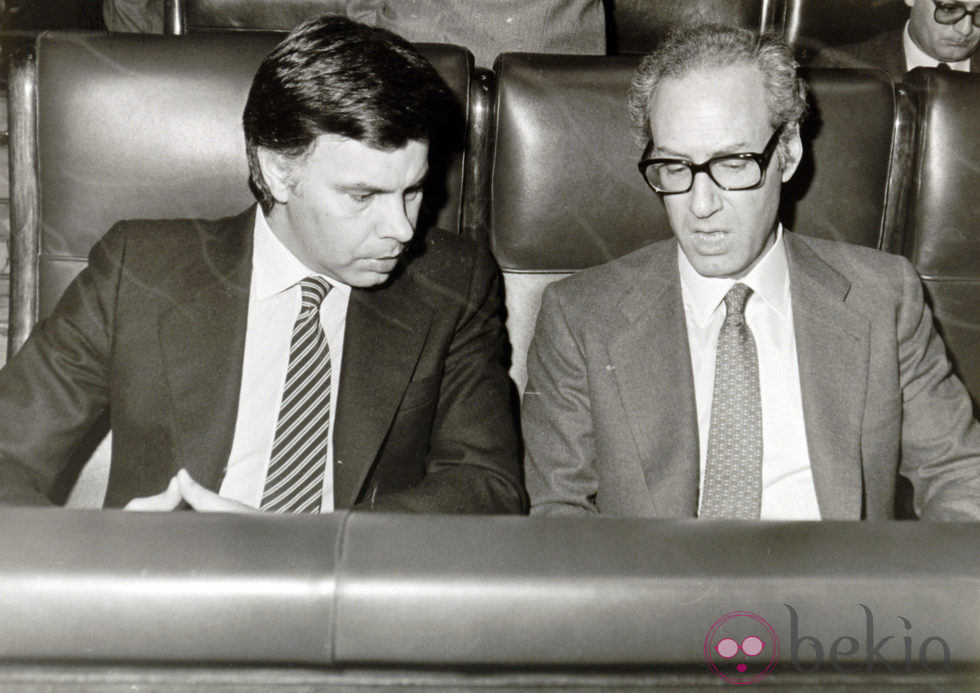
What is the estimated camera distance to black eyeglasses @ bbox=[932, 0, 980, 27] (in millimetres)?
2264

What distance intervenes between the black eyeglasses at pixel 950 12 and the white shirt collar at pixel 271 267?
5.76 ft

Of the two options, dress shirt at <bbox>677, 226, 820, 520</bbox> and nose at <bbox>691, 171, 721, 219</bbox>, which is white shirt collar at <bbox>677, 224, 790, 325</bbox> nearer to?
dress shirt at <bbox>677, 226, 820, 520</bbox>

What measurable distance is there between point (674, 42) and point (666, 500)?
758 mm

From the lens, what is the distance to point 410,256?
5.01 feet

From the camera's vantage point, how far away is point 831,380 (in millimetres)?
1470

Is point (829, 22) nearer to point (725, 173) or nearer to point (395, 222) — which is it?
point (725, 173)

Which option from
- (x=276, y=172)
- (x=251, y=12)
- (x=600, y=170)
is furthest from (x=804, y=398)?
(x=251, y=12)

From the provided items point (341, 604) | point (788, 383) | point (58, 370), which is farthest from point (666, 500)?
point (341, 604)

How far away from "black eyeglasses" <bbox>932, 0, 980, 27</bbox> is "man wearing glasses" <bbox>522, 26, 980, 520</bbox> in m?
1.06

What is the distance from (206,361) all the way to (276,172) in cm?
32

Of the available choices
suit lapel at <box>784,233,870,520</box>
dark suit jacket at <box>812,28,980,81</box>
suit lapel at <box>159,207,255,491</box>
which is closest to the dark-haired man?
suit lapel at <box>159,207,255,491</box>

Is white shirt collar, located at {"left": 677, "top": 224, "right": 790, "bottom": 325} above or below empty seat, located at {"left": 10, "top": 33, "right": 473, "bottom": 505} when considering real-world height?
below

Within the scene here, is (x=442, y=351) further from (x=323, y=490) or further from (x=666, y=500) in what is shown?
(x=666, y=500)

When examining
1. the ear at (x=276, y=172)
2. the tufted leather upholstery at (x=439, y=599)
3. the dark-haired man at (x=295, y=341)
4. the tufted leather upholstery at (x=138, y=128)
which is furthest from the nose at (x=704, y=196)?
the tufted leather upholstery at (x=439, y=599)
